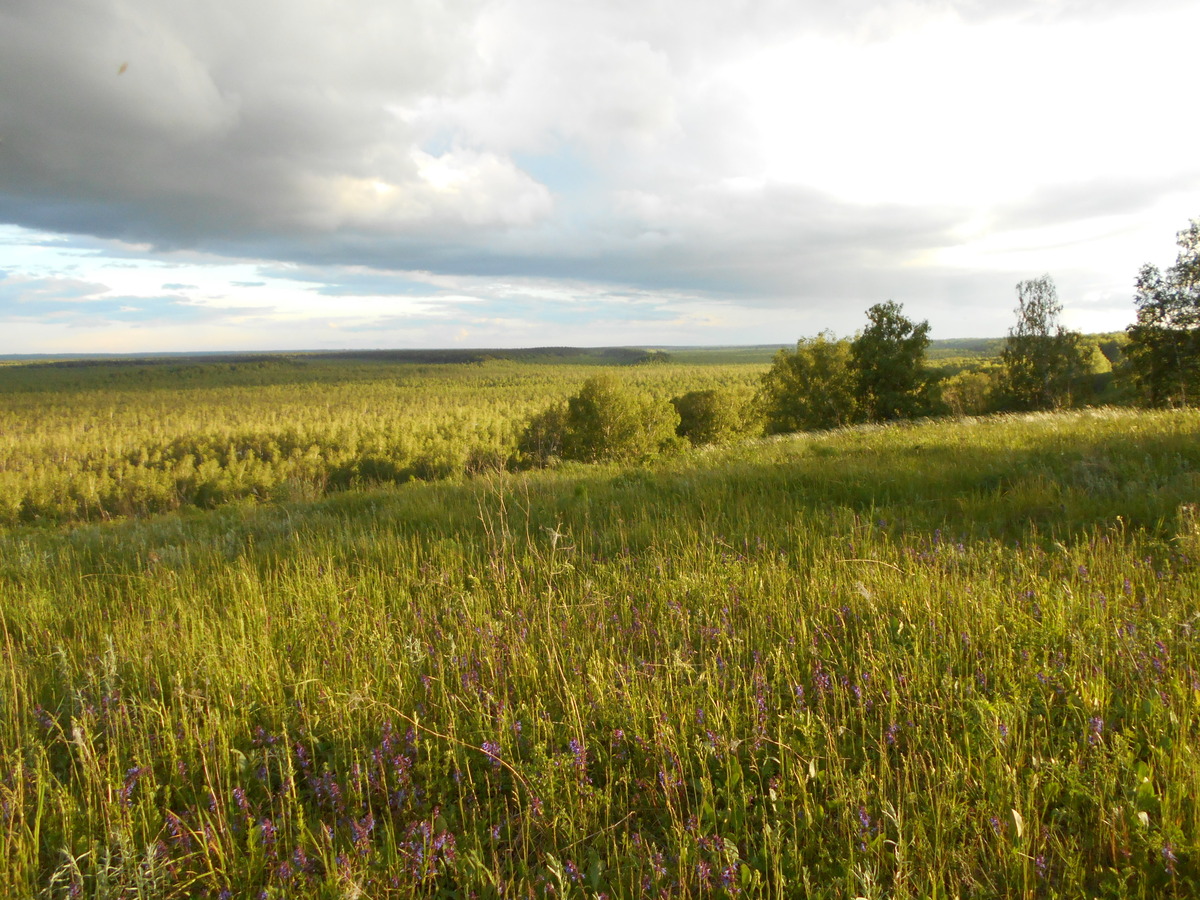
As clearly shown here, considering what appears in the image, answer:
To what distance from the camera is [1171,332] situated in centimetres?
2930

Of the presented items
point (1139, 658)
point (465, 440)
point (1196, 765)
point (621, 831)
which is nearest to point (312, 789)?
point (621, 831)

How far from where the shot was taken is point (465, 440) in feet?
239

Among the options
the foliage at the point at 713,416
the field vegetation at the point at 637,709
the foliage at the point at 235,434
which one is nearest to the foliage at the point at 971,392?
the foliage at the point at 713,416

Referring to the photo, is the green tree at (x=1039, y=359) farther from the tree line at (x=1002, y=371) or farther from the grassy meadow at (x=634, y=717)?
the grassy meadow at (x=634, y=717)

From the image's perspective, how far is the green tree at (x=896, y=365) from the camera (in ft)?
107

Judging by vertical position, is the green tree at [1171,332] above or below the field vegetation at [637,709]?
above

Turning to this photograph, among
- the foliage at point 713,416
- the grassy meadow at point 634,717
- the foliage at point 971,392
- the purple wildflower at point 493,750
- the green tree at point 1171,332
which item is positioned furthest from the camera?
the foliage at point 713,416

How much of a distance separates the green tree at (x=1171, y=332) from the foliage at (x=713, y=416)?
34.4 m

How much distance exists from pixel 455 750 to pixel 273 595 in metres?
2.62

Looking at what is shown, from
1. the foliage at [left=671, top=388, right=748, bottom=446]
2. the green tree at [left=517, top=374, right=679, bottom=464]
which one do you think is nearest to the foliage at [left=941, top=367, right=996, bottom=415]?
the green tree at [left=517, top=374, right=679, bottom=464]

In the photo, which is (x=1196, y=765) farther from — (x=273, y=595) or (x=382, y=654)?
(x=273, y=595)

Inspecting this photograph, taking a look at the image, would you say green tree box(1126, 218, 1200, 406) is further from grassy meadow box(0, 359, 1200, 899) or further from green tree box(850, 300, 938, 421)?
grassy meadow box(0, 359, 1200, 899)

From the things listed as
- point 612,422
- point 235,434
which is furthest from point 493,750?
point 235,434

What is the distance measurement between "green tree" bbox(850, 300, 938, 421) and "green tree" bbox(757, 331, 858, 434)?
59.6 inches
